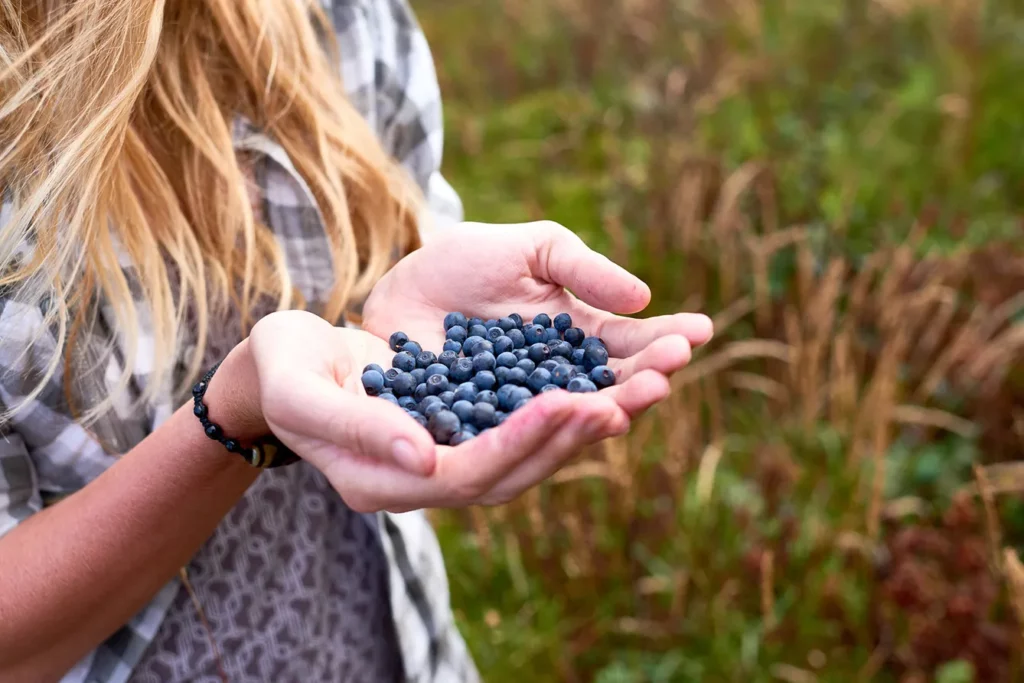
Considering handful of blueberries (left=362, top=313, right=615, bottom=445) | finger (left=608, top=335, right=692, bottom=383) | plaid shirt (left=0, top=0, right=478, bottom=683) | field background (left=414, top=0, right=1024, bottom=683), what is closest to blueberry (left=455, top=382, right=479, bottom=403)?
handful of blueberries (left=362, top=313, right=615, bottom=445)

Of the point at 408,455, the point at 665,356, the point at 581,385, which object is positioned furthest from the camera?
the point at 581,385

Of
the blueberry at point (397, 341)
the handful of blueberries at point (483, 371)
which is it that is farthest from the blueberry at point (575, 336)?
the blueberry at point (397, 341)

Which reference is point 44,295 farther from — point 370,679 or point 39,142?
point 370,679

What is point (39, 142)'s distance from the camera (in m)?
1.24

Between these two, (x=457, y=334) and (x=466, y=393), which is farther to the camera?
(x=457, y=334)

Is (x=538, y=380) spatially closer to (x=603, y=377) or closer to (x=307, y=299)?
(x=603, y=377)

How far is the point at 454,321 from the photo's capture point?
133cm

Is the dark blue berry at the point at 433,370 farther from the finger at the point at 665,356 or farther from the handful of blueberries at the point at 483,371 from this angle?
the finger at the point at 665,356

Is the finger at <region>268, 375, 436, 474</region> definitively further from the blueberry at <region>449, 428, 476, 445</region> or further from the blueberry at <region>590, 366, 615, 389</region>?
the blueberry at <region>590, 366, 615, 389</region>

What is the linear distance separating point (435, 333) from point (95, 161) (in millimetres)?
490

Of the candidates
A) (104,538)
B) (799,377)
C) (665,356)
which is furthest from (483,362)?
(799,377)

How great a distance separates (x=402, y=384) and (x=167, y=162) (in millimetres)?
522

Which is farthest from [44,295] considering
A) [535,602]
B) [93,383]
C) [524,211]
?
[524,211]

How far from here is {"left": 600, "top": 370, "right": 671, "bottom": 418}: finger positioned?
98cm
